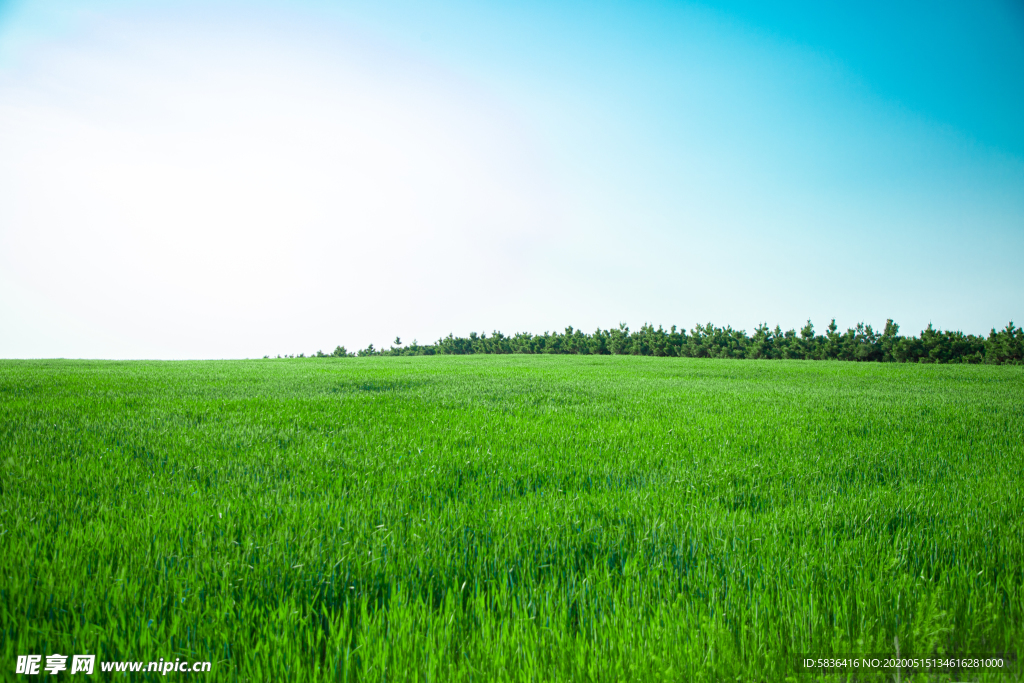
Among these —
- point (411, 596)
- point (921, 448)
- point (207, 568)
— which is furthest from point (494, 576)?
point (921, 448)

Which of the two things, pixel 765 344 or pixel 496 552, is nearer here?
pixel 496 552

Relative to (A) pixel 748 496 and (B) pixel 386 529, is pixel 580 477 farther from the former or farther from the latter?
(B) pixel 386 529

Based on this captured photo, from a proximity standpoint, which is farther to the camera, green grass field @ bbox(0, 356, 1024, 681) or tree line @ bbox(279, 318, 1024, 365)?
tree line @ bbox(279, 318, 1024, 365)

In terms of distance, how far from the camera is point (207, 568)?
2.78m

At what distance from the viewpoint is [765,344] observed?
222 feet

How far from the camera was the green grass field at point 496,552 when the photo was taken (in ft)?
7.32

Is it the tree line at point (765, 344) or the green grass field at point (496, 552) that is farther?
the tree line at point (765, 344)

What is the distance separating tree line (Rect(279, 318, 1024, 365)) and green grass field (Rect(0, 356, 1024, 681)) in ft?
198

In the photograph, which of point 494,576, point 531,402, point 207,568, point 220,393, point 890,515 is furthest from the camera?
point 220,393

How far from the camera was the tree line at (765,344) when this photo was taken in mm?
55875

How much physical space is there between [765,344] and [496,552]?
76.4 metres

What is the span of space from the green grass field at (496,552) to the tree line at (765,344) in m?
60.4

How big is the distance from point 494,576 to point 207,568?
1.91 m

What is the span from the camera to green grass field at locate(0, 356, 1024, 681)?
2230 millimetres
